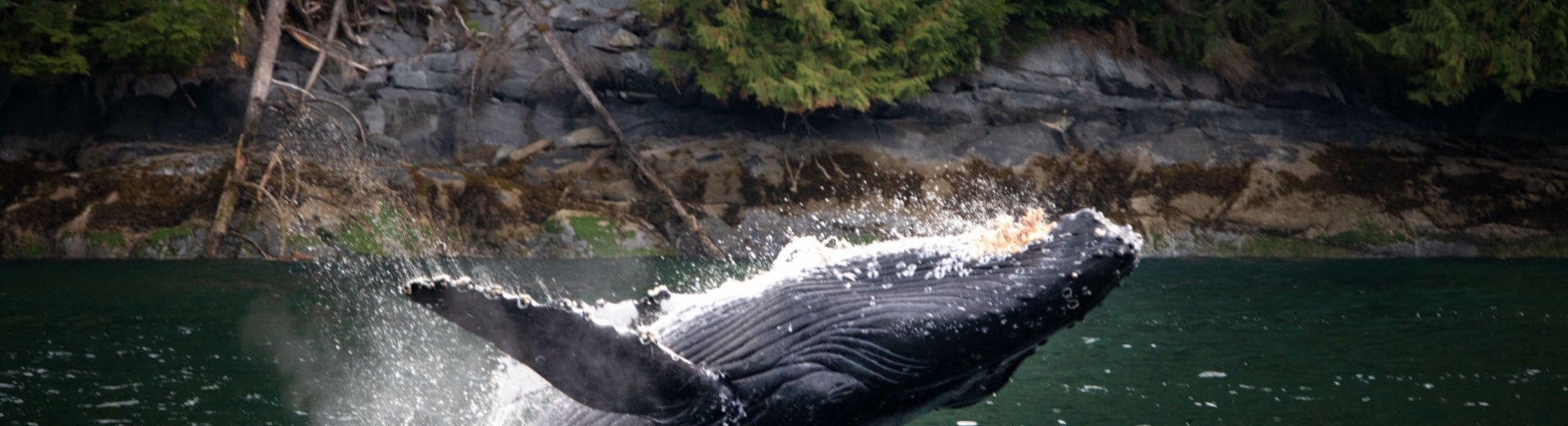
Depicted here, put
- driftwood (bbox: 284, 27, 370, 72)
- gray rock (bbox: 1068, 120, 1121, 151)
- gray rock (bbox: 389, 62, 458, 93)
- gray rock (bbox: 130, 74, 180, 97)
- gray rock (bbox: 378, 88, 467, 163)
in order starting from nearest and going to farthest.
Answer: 1. gray rock (bbox: 130, 74, 180, 97)
2. driftwood (bbox: 284, 27, 370, 72)
3. gray rock (bbox: 378, 88, 467, 163)
4. gray rock (bbox: 389, 62, 458, 93)
5. gray rock (bbox: 1068, 120, 1121, 151)

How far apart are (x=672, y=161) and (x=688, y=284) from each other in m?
5.43

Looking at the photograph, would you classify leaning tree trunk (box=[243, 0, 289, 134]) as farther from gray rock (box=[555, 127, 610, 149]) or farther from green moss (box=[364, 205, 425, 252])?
gray rock (box=[555, 127, 610, 149])

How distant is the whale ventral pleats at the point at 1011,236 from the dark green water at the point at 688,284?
88.9 inches

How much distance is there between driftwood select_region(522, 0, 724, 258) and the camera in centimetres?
1912

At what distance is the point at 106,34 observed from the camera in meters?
17.2

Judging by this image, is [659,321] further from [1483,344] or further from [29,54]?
[29,54]

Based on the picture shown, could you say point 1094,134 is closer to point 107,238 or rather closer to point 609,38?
point 609,38

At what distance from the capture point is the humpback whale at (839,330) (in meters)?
3.38

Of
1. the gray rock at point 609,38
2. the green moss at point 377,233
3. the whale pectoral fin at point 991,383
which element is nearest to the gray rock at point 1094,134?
the gray rock at point 609,38

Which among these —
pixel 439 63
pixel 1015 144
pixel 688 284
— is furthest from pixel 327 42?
pixel 1015 144

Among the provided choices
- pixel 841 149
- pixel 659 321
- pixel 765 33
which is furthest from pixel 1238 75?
pixel 659 321

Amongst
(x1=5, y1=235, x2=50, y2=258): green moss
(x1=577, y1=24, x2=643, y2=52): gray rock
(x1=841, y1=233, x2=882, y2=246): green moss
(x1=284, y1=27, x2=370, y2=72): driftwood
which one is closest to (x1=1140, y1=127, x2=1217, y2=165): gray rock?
(x1=841, y1=233, x2=882, y2=246): green moss

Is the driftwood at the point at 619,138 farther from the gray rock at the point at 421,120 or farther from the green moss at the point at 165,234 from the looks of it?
the green moss at the point at 165,234

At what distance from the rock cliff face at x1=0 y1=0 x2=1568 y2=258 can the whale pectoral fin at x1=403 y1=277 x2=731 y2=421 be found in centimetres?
1493
